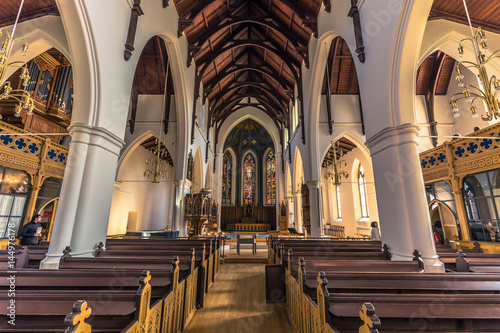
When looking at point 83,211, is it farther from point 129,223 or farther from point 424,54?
point 129,223

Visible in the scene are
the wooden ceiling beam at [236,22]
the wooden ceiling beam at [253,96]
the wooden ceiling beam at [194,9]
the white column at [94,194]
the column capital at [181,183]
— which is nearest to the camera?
the white column at [94,194]

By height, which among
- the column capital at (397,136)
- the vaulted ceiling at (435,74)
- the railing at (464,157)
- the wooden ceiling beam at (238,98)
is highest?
the wooden ceiling beam at (238,98)

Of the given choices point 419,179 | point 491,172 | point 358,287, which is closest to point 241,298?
point 358,287

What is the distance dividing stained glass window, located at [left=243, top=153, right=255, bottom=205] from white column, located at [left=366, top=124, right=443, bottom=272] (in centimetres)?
1653

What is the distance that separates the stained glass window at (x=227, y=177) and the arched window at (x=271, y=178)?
136 inches

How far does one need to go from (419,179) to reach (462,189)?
486 centimetres

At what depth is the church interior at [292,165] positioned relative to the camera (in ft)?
6.33

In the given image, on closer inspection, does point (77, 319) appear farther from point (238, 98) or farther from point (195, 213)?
point (238, 98)

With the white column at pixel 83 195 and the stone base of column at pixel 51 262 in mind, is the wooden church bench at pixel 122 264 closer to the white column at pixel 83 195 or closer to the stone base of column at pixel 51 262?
the stone base of column at pixel 51 262

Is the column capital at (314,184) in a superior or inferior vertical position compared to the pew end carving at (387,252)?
superior

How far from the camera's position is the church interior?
6.33 ft

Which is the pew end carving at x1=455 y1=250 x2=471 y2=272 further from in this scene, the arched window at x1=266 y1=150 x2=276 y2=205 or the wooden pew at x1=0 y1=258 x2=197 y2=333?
the arched window at x1=266 y1=150 x2=276 y2=205

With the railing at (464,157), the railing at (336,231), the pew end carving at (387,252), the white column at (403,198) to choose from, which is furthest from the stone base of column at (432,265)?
the railing at (336,231)

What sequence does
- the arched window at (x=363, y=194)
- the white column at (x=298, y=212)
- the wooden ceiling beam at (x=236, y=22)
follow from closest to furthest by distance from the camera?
1. the wooden ceiling beam at (x=236, y=22)
2. the arched window at (x=363, y=194)
3. the white column at (x=298, y=212)
